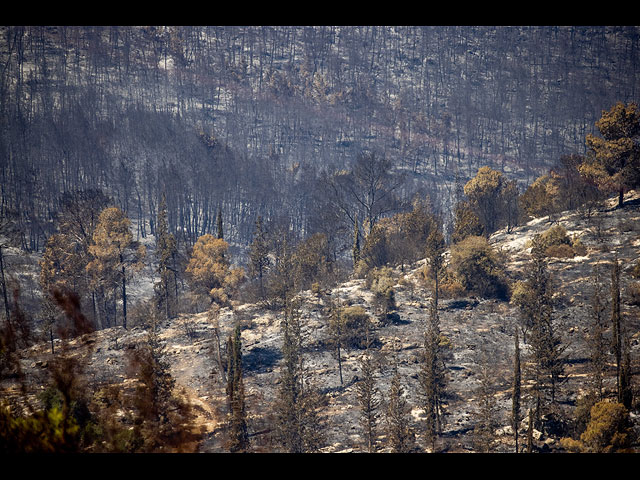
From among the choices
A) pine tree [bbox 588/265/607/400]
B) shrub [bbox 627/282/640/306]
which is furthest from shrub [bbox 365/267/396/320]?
shrub [bbox 627/282/640/306]

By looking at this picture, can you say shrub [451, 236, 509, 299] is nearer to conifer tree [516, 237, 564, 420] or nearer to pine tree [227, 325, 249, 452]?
conifer tree [516, 237, 564, 420]

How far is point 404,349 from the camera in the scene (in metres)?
53.5

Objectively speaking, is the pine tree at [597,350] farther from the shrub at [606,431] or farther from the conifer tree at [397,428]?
the conifer tree at [397,428]

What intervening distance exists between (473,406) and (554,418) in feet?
19.1

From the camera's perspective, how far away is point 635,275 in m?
59.2

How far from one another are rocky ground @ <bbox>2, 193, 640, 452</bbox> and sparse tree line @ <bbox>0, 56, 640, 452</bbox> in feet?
3.59

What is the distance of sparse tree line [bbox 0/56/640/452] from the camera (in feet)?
134

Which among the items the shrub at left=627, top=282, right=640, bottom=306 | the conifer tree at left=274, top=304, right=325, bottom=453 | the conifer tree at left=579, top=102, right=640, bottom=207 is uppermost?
the conifer tree at left=579, top=102, right=640, bottom=207

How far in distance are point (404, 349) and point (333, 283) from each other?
16510 millimetres

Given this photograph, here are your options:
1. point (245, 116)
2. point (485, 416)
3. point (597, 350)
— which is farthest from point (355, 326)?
point (245, 116)

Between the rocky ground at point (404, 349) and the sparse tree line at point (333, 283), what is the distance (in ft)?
3.59

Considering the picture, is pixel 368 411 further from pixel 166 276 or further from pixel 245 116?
pixel 245 116

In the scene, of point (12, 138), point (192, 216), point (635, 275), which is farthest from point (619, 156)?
point (12, 138)

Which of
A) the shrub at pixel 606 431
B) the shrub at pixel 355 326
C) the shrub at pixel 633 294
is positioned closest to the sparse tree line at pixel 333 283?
the shrub at pixel 606 431
